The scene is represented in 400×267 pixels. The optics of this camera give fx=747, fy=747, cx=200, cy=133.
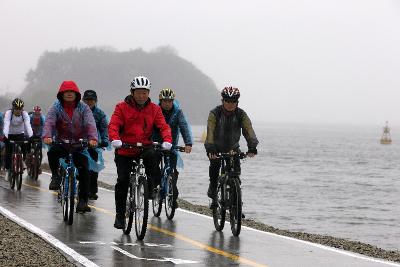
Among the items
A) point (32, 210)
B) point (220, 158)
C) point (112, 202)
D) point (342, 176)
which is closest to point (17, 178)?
point (112, 202)

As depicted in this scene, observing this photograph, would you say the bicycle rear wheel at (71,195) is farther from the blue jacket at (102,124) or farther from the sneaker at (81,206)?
the blue jacket at (102,124)

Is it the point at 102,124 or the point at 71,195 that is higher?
the point at 102,124

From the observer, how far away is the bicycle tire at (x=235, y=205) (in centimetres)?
1095

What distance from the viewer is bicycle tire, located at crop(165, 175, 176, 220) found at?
522 inches

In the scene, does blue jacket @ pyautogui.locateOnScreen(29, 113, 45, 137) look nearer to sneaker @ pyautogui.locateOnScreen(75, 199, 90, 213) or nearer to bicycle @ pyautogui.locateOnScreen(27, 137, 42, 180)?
bicycle @ pyautogui.locateOnScreen(27, 137, 42, 180)

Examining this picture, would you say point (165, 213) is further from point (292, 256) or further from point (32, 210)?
point (292, 256)

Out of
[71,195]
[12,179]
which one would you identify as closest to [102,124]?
[71,195]

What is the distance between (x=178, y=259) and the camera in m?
8.82

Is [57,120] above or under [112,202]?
above

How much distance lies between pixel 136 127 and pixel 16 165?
29.7 feet

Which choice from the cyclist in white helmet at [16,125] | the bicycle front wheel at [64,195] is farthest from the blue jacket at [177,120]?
the cyclist in white helmet at [16,125]

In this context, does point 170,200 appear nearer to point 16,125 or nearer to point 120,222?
point 120,222

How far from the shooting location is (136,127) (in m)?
10.4

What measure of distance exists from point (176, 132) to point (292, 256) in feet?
15.8
